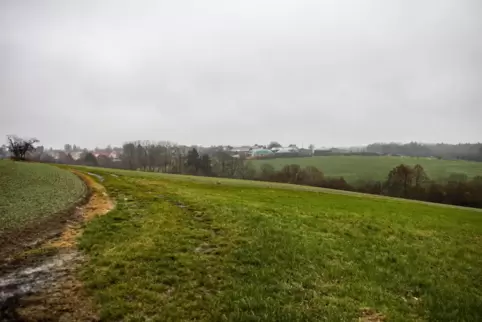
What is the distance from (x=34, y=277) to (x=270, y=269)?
26.9 feet

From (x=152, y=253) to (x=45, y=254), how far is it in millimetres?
4097

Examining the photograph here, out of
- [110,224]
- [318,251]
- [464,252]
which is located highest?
[110,224]

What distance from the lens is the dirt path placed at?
8094 mm

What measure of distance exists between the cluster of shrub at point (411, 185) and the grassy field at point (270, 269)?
236 feet

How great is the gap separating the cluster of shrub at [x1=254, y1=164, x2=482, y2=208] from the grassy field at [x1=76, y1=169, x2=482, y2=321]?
236 ft

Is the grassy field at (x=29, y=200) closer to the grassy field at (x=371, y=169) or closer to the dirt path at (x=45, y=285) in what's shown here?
the dirt path at (x=45, y=285)

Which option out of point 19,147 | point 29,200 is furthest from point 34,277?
point 19,147

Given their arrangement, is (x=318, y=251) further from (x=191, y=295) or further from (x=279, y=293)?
(x=191, y=295)

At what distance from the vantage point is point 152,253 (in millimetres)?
12391

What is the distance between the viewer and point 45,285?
374 inches

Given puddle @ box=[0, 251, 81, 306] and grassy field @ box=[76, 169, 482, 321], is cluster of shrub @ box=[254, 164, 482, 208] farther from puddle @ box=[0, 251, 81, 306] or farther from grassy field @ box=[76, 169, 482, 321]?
puddle @ box=[0, 251, 81, 306]

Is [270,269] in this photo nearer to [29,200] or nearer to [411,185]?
[29,200]

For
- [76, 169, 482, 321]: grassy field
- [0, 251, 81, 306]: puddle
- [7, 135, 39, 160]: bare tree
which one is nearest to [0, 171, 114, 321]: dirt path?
[0, 251, 81, 306]: puddle

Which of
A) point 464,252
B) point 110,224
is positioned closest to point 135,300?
point 110,224
